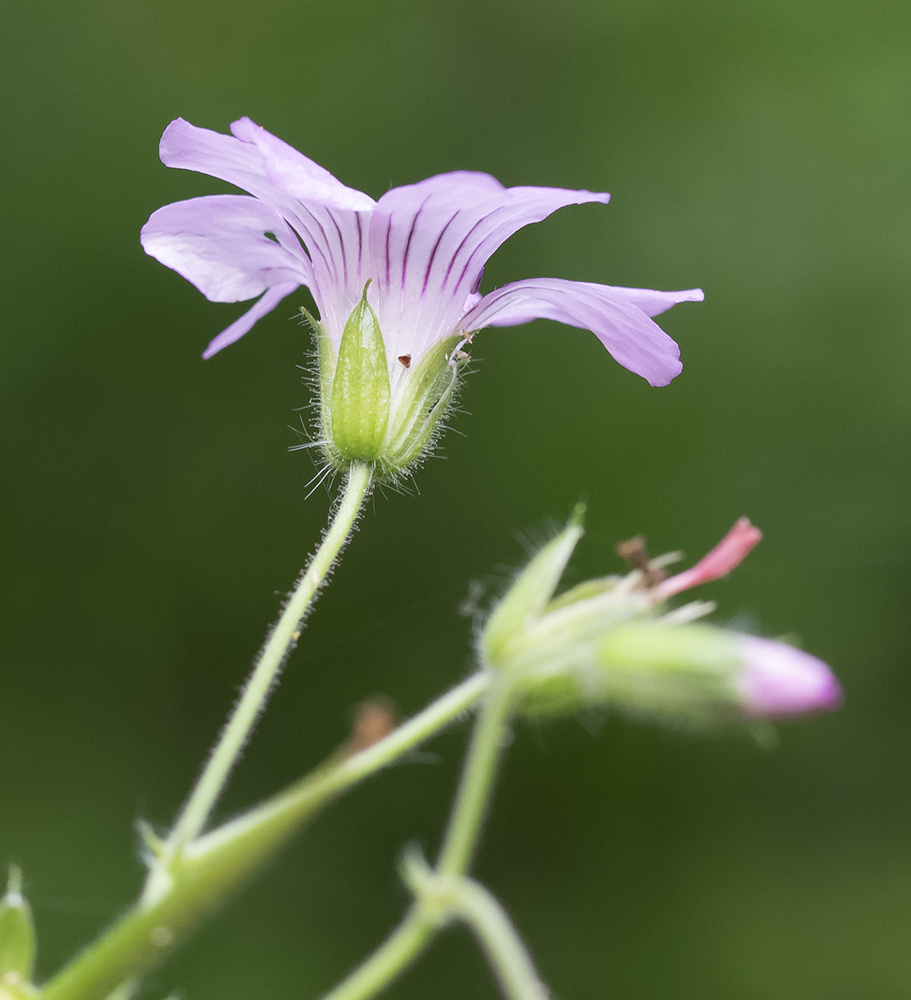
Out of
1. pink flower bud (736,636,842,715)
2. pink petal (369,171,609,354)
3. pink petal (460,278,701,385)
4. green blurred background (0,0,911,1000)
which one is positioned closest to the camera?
pink flower bud (736,636,842,715)

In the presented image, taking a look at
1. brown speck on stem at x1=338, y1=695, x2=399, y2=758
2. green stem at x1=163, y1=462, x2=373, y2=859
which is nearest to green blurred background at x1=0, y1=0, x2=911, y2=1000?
brown speck on stem at x1=338, y1=695, x2=399, y2=758

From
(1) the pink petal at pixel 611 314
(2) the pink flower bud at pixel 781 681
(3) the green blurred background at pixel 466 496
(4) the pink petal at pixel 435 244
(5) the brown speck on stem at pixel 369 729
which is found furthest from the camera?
(3) the green blurred background at pixel 466 496

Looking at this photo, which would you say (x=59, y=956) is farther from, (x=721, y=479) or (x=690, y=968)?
(x=721, y=479)

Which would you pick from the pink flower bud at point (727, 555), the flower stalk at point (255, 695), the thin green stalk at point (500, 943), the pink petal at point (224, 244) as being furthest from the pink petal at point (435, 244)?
the thin green stalk at point (500, 943)

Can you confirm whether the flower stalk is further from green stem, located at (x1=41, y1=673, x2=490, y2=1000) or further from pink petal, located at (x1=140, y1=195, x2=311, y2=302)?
pink petal, located at (x1=140, y1=195, x2=311, y2=302)

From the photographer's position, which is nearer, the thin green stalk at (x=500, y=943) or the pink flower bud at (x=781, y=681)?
the pink flower bud at (x=781, y=681)

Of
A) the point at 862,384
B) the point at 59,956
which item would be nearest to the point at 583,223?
the point at 862,384

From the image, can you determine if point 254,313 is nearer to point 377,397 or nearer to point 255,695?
point 377,397

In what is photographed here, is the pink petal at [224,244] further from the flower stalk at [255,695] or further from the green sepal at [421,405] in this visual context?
the flower stalk at [255,695]
